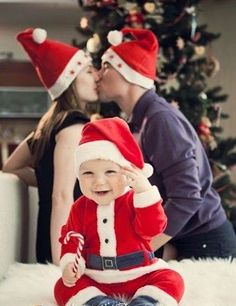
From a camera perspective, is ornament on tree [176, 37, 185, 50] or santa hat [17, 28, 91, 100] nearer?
santa hat [17, 28, 91, 100]

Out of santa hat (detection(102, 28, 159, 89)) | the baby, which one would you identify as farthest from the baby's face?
santa hat (detection(102, 28, 159, 89))

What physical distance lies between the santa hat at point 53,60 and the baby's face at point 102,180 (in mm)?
827

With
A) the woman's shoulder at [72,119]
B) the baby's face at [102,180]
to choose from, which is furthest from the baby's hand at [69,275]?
the woman's shoulder at [72,119]

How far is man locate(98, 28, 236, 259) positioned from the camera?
5.08ft

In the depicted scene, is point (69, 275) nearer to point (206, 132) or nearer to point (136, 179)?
point (136, 179)

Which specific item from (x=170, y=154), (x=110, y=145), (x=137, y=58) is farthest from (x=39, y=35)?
(x=110, y=145)

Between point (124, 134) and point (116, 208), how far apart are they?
0.14 metres

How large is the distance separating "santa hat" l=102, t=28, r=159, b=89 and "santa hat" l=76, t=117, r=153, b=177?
755 millimetres

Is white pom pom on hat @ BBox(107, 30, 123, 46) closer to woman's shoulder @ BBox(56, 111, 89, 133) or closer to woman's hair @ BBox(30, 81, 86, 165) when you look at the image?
woman's hair @ BBox(30, 81, 86, 165)

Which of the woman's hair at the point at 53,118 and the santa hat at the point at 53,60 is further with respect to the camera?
the santa hat at the point at 53,60

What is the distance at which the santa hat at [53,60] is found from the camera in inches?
72.6

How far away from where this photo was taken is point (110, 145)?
1.04m

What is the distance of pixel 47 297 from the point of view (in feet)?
3.82

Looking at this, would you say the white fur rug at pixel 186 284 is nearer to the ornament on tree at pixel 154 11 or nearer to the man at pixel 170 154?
the man at pixel 170 154
